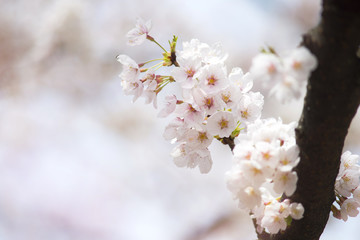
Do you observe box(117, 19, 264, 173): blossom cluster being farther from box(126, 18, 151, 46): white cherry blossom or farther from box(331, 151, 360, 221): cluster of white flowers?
box(331, 151, 360, 221): cluster of white flowers

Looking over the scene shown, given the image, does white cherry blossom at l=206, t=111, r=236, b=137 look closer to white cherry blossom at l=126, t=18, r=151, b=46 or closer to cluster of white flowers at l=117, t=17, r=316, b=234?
cluster of white flowers at l=117, t=17, r=316, b=234

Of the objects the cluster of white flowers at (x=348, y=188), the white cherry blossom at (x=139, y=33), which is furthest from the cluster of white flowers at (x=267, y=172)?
the white cherry blossom at (x=139, y=33)

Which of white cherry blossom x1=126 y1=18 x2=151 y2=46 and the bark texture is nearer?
the bark texture

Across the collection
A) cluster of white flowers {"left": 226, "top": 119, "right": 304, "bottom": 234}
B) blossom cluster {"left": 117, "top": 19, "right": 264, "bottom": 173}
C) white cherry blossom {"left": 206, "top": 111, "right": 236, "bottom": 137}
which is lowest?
cluster of white flowers {"left": 226, "top": 119, "right": 304, "bottom": 234}

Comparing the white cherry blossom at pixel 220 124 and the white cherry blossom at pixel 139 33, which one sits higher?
the white cherry blossom at pixel 139 33

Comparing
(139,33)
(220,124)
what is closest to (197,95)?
(220,124)

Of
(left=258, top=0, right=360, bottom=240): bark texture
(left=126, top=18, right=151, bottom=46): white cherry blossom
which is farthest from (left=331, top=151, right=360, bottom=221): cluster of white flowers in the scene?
(left=126, top=18, right=151, bottom=46): white cherry blossom

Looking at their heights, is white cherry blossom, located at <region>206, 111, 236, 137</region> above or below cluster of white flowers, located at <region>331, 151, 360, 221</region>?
above

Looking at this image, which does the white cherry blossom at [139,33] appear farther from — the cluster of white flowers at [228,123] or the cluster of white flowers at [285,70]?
the cluster of white flowers at [285,70]
